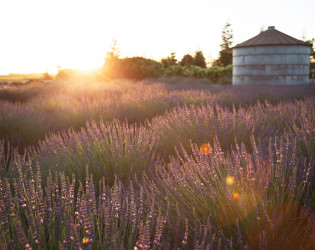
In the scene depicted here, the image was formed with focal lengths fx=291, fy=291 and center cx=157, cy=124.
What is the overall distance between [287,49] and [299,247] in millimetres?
14196

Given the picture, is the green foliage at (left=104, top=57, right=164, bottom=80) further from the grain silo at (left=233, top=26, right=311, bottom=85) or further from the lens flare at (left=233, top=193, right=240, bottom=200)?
the lens flare at (left=233, top=193, right=240, bottom=200)

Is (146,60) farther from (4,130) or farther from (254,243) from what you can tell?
(254,243)

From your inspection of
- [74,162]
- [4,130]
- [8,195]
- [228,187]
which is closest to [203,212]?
[228,187]

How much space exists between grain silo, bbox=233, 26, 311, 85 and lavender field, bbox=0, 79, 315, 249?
1004 centimetres

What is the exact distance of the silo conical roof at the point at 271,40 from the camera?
551 inches

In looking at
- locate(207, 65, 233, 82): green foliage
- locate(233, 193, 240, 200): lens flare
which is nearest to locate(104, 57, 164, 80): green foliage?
locate(207, 65, 233, 82): green foliage

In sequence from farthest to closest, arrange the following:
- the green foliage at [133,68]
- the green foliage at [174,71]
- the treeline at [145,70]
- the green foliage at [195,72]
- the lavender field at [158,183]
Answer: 1. the green foliage at [174,71]
2. the green foliage at [195,72]
3. the treeline at [145,70]
4. the green foliage at [133,68]
5. the lavender field at [158,183]

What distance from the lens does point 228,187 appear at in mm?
1847

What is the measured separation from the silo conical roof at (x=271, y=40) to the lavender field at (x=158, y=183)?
33.6 ft

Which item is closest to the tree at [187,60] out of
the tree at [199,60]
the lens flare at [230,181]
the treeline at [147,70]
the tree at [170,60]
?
the tree at [199,60]

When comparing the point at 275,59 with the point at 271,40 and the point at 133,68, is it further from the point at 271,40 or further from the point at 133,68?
the point at 133,68

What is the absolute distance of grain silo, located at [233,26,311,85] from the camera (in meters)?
14.1

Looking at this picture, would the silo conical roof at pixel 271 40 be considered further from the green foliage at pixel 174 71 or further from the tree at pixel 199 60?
the tree at pixel 199 60

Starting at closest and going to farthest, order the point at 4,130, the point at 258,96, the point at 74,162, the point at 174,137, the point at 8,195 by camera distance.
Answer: the point at 8,195 < the point at 74,162 < the point at 174,137 < the point at 4,130 < the point at 258,96
